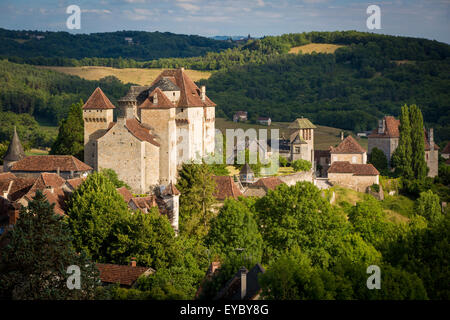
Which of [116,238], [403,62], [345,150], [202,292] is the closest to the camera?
[202,292]

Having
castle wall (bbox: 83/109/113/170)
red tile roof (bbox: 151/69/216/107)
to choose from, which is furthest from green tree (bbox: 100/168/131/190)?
red tile roof (bbox: 151/69/216/107)


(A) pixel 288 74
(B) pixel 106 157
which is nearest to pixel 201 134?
(B) pixel 106 157

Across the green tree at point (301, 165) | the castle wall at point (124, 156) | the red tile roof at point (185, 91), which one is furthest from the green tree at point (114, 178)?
the green tree at point (301, 165)

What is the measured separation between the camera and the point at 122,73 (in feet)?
576

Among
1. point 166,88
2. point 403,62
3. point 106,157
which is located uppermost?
point 403,62

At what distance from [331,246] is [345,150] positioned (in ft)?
122

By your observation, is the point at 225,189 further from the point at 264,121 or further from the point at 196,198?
the point at 264,121

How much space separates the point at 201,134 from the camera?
68.2 meters

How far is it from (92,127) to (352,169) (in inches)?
1156

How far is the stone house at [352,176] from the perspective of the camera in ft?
253

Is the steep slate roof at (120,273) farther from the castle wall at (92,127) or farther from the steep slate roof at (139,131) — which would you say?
the castle wall at (92,127)

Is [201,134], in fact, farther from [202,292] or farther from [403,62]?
[403,62]

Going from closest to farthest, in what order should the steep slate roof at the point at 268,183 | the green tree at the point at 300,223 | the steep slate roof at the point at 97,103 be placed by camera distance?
1. the green tree at the point at 300,223
2. the steep slate roof at the point at 97,103
3. the steep slate roof at the point at 268,183

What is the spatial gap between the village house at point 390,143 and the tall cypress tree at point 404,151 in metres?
2.78
